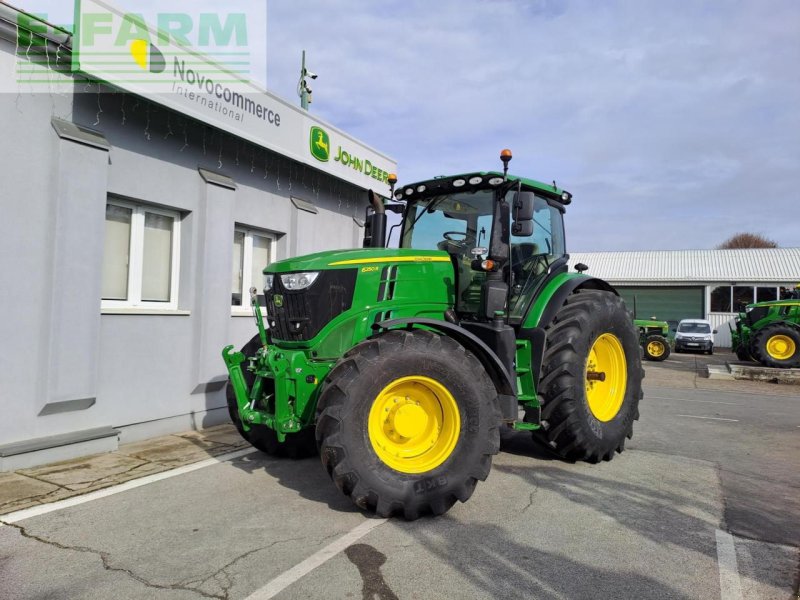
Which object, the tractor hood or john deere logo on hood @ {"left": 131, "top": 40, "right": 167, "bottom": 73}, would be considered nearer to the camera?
the tractor hood

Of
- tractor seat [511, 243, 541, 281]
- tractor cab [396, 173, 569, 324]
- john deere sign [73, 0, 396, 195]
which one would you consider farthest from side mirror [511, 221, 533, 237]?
john deere sign [73, 0, 396, 195]

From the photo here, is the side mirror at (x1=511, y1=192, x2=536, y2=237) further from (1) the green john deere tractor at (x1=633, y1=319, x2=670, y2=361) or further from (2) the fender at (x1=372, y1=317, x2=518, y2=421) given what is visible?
(1) the green john deere tractor at (x1=633, y1=319, x2=670, y2=361)

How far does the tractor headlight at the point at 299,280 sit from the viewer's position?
171 inches

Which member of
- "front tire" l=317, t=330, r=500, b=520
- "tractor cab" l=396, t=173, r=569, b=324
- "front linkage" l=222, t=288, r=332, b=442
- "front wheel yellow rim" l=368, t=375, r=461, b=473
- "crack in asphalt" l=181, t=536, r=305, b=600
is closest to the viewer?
"crack in asphalt" l=181, t=536, r=305, b=600

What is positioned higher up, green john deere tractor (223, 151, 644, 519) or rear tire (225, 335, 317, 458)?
green john deere tractor (223, 151, 644, 519)

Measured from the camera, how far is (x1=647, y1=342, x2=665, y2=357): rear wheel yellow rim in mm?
19773

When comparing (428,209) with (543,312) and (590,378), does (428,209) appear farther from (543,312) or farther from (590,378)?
(590,378)

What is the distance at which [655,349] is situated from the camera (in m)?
19.9

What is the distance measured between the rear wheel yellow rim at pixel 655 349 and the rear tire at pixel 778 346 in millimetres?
3951

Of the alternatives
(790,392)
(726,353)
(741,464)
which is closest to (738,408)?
(790,392)

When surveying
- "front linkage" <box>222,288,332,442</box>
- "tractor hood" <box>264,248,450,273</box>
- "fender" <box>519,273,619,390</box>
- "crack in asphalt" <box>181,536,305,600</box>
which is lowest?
"crack in asphalt" <box>181,536,305,600</box>

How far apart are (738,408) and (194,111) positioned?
32.0 feet

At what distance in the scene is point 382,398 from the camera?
12.8ft

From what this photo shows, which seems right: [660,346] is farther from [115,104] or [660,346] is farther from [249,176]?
[115,104]
